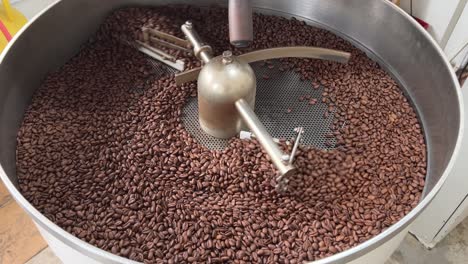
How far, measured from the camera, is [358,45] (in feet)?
4.17

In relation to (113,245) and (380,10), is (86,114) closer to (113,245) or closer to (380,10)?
(113,245)

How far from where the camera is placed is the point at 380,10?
3.86 ft

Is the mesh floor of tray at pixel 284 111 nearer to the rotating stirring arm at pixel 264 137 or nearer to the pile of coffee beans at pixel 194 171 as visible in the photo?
the pile of coffee beans at pixel 194 171

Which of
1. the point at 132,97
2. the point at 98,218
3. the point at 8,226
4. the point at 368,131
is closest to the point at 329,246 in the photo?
the point at 368,131

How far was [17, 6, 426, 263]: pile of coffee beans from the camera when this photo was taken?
88 centimetres

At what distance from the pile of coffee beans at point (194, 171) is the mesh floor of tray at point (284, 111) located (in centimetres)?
3

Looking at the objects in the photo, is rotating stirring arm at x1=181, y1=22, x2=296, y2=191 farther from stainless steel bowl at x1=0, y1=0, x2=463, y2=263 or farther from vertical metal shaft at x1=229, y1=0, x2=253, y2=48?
stainless steel bowl at x1=0, y1=0, x2=463, y2=263

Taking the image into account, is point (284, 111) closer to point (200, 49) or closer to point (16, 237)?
point (200, 49)

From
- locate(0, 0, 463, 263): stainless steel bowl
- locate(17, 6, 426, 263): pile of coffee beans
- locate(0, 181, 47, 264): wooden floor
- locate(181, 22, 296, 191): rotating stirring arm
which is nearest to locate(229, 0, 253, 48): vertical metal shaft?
locate(181, 22, 296, 191): rotating stirring arm

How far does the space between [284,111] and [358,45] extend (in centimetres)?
34

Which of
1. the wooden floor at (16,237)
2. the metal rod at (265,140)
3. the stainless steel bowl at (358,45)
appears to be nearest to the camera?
the metal rod at (265,140)

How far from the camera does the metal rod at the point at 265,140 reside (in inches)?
31.4

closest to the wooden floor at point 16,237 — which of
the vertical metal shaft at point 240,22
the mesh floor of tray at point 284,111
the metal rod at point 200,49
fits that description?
the mesh floor of tray at point 284,111

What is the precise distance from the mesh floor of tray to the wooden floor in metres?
0.93
